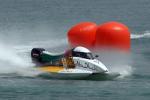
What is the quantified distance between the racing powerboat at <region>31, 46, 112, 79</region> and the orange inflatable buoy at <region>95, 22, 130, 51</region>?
2199 mm

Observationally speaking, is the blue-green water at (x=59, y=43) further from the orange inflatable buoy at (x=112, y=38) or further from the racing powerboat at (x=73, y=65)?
the orange inflatable buoy at (x=112, y=38)

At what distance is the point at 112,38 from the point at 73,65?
3.19m

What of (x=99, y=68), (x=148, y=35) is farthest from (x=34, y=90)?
(x=148, y=35)

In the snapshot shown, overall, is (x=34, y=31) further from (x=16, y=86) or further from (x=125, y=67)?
(x=16, y=86)

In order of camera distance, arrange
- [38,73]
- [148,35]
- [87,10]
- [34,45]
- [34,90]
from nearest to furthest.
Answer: [34,90] → [38,73] → [34,45] → [148,35] → [87,10]

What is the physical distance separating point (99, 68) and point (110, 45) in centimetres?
333

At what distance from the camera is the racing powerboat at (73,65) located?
43.4m

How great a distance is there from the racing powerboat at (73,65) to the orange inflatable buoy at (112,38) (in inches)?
86.6

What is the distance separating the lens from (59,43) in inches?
2211

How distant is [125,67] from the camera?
4622 cm

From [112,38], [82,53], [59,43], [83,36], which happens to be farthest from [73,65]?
[59,43]

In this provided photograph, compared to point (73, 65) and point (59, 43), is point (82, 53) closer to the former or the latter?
point (73, 65)

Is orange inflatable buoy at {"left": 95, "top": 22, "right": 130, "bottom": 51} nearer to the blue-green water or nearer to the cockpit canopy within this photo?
the blue-green water

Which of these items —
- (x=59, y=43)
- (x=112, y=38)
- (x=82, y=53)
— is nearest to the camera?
(x=82, y=53)
